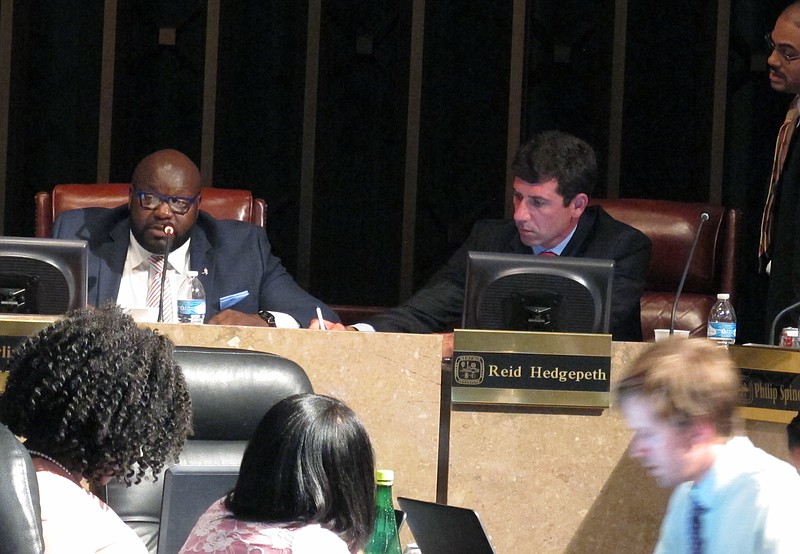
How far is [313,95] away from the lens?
5.53m

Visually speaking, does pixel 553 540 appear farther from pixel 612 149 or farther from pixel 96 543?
pixel 612 149

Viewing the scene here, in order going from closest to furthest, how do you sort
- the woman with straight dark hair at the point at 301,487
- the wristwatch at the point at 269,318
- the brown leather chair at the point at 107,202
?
1. the woman with straight dark hair at the point at 301,487
2. the wristwatch at the point at 269,318
3. the brown leather chair at the point at 107,202

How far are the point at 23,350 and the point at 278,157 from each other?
4130mm

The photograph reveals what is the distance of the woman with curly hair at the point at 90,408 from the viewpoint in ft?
4.83

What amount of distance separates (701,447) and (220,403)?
0.95m

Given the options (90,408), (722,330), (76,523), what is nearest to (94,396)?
(90,408)

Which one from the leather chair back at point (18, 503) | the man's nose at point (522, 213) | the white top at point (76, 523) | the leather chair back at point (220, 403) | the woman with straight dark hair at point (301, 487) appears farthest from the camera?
the man's nose at point (522, 213)

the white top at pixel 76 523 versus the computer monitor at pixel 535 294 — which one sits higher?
the computer monitor at pixel 535 294

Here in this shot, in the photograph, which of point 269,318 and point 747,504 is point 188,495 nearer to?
point 747,504

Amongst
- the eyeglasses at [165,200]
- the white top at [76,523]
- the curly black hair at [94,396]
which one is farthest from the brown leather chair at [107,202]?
the white top at [76,523]

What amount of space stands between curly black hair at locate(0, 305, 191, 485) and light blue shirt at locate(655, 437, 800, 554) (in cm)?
68

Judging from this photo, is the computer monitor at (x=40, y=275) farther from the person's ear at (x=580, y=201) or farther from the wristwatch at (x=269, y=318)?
the person's ear at (x=580, y=201)

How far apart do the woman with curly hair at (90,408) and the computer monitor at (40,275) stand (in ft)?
4.25

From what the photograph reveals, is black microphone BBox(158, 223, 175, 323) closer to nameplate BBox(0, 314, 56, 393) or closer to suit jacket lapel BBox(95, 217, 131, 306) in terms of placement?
suit jacket lapel BBox(95, 217, 131, 306)
